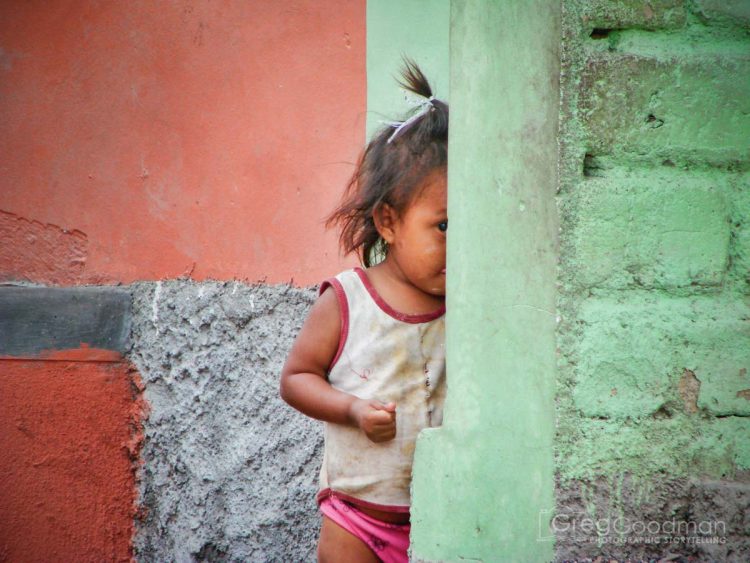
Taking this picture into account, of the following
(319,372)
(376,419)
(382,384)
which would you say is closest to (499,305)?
(376,419)

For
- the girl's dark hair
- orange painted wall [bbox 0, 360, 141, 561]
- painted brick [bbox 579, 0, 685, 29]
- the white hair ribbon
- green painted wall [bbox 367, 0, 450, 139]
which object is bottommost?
orange painted wall [bbox 0, 360, 141, 561]

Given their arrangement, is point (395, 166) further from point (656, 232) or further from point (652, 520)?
point (652, 520)

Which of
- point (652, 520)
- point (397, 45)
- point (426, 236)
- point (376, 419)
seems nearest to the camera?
point (652, 520)

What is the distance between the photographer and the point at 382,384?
2.09 metres

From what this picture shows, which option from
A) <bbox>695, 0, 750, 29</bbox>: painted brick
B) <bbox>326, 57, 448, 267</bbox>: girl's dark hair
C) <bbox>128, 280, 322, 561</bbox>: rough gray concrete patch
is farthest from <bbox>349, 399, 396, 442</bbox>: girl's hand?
<bbox>128, 280, 322, 561</bbox>: rough gray concrete patch

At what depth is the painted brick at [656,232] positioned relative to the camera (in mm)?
1608

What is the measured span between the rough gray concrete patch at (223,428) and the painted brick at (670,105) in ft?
5.81

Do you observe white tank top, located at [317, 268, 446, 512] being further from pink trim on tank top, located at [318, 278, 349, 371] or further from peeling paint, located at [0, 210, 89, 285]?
peeling paint, located at [0, 210, 89, 285]

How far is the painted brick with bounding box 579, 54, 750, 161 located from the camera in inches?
63.3

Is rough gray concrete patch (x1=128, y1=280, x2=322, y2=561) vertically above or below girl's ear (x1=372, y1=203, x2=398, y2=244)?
below

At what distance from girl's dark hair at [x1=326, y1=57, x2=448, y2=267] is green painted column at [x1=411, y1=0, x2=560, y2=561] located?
46 centimetres

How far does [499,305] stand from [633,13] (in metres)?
0.61

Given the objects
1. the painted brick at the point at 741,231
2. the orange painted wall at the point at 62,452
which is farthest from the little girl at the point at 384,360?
the orange painted wall at the point at 62,452

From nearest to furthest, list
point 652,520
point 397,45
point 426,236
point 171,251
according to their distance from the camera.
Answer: point 652,520 → point 426,236 → point 397,45 → point 171,251
